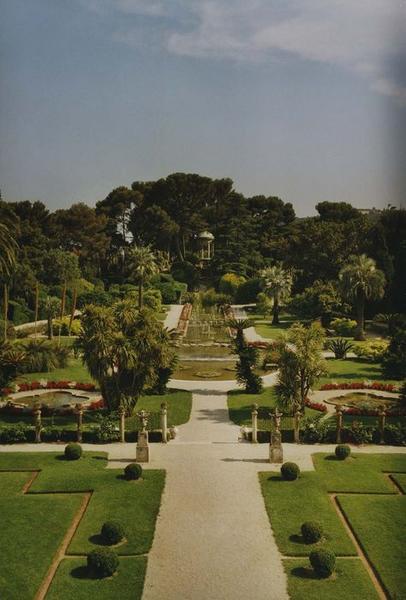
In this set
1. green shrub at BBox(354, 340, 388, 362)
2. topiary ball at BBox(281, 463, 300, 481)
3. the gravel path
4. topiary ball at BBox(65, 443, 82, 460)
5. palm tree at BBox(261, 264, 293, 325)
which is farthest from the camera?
palm tree at BBox(261, 264, 293, 325)

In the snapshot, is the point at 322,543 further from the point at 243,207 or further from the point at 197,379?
the point at 243,207

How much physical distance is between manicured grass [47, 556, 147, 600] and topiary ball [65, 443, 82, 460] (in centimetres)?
739

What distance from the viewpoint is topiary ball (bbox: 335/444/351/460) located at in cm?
2330

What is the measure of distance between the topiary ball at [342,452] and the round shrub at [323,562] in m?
8.17

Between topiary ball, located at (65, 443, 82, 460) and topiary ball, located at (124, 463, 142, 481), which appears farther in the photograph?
topiary ball, located at (65, 443, 82, 460)

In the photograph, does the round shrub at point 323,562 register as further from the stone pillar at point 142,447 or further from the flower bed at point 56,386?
the flower bed at point 56,386

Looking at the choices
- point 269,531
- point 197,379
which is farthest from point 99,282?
point 269,531

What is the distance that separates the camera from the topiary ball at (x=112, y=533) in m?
16.7

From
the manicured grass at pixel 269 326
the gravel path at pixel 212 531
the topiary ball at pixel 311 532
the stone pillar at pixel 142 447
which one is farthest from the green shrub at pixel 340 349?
the topiary ball at pixel 311 532

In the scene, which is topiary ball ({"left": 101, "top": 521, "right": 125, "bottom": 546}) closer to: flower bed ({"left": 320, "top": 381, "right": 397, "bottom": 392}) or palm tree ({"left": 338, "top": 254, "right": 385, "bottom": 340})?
flower bed ({"left": 320, "top": 381, "right": 397, "bottom": 392})

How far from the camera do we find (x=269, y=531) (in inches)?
693

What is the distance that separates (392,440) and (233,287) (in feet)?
181

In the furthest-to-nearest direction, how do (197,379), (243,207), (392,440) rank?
(243,207), (197,379), (392,440)

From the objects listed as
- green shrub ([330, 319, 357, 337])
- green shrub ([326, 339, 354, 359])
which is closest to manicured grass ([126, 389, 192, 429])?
green shrub ([326, 339, 354, 359])
